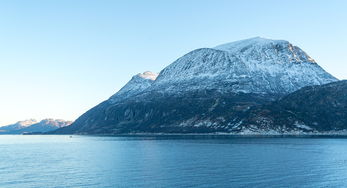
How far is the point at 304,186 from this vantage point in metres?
74.2

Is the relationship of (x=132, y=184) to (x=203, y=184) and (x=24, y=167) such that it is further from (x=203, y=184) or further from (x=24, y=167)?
(x=24, y=167)

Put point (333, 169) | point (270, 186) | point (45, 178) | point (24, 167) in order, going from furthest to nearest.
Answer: point (24, 167)
point (333, 169)
point (45, 178)
point (270, 186)

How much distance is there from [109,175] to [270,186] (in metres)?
42.6

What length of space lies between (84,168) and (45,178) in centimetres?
1933

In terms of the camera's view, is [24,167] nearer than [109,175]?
No

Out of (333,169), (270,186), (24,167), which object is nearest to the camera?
(270,186)

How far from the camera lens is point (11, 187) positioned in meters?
75.6

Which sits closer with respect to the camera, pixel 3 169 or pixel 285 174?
pixel 285 174

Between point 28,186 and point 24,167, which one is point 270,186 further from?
point 24,167

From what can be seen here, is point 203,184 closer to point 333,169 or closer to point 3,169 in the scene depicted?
point 333,169

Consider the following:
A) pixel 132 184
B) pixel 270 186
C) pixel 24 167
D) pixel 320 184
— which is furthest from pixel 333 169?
pixel 24 167

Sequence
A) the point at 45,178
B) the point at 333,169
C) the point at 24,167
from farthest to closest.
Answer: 1. the point at 24,167
2. the point at 333,169
3. the point at 45,178

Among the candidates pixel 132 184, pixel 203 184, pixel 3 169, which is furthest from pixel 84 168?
pixel 203 184

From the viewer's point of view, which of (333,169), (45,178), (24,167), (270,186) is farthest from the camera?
(24,167)
